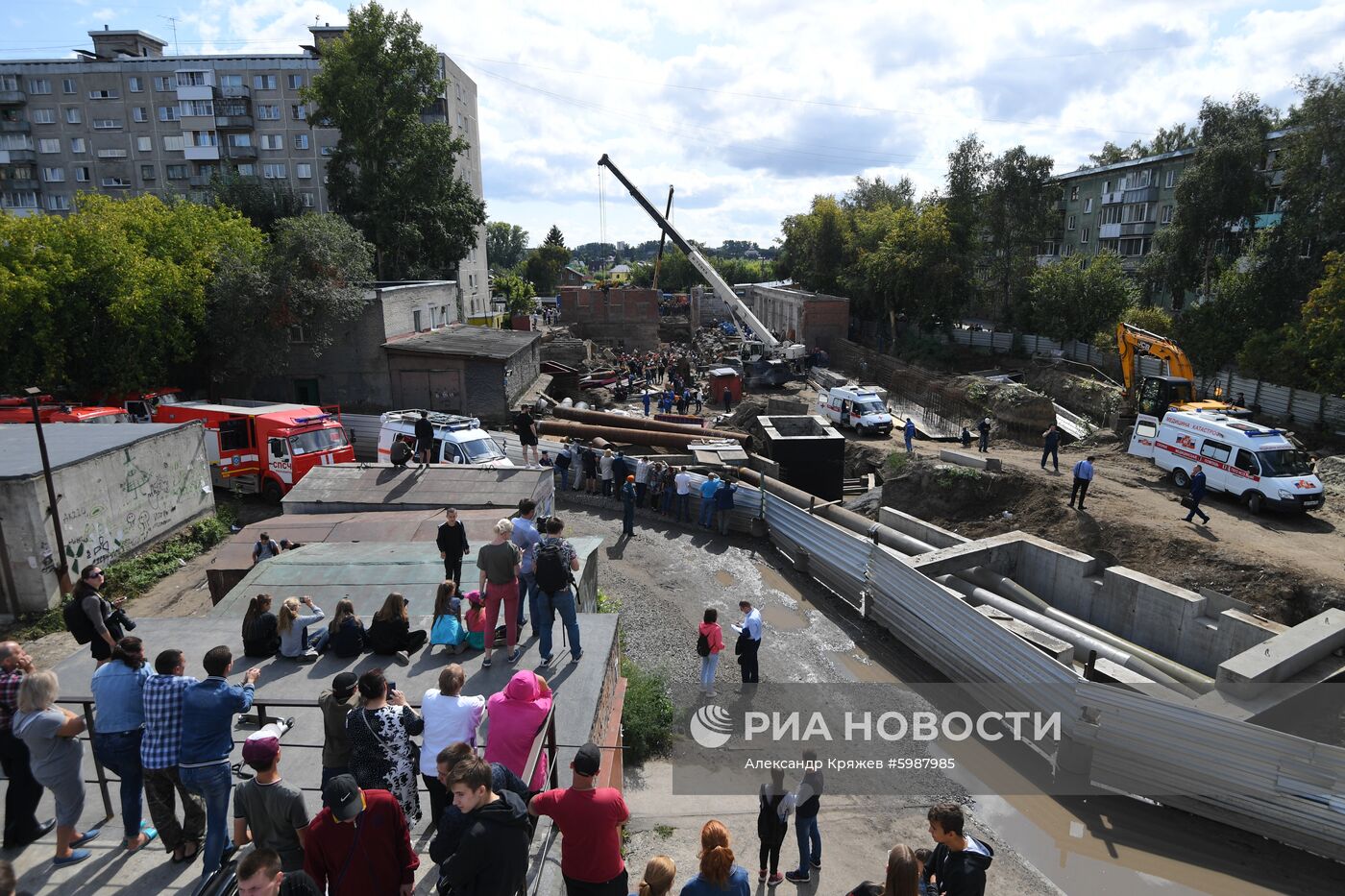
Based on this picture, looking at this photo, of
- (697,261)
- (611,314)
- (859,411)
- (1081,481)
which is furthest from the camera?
(611,314)

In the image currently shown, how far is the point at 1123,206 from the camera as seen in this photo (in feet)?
158

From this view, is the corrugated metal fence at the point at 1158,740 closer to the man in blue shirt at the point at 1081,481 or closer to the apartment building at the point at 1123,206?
the man in blue shirt at the point at 1081,481

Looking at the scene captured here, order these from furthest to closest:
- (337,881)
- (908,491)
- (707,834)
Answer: (908,491), (707,834), (337,881)

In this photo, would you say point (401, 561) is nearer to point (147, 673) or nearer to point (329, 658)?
point (329, 658)

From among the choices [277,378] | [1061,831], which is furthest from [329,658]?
[277,378]

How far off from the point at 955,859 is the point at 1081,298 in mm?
36427

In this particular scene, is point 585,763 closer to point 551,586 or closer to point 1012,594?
point 551,586

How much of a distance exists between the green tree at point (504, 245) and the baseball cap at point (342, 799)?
134 meters

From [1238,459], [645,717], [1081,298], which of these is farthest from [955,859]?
[1081,298]

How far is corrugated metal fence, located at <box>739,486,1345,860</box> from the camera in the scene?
27.9ft

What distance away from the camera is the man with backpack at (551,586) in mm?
7285

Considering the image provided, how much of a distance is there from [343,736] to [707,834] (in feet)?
8.08

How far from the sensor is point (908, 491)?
20.8 m

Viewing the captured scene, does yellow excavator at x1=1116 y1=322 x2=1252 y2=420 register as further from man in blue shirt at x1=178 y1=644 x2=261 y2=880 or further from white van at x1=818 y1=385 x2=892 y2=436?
man in blue shirt at x1=178 y1=644 x2=261 y2=880
